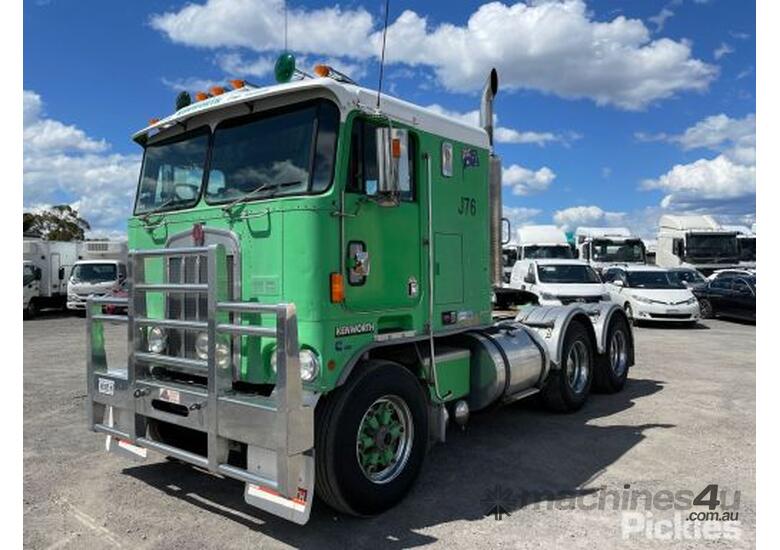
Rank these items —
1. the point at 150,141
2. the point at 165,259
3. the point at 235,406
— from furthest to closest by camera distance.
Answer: the point at 150,141 < the point at 165,259 < the point at 235,406

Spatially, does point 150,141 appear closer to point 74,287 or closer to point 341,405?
point 341,405

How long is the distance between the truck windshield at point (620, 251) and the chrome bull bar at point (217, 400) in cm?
2196

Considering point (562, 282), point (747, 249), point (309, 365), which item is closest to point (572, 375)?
point (309, 365)

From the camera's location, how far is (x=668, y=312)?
17.4 m

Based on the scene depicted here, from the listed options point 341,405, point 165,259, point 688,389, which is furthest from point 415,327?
point 688,389

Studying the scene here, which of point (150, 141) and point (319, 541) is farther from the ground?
point (150, 141)

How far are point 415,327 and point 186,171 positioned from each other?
237 cm

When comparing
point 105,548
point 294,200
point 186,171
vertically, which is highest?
point 186,171

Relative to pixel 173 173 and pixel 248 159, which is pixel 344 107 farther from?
pixel 173 173

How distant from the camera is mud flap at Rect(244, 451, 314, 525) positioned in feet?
13.0

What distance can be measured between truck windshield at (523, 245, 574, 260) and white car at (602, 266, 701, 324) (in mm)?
3035

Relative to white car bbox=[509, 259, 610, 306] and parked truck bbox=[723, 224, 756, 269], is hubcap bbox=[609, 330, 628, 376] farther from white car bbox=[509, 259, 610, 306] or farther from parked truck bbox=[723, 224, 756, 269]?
parked truck bbox=[723, 224, 756, 269]

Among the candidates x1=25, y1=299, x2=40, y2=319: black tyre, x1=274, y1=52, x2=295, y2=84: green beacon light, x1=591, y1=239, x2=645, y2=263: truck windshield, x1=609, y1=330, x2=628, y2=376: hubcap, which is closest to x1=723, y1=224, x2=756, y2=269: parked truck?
x1=591, y1=239, x2=645, y2=263: truck windshield

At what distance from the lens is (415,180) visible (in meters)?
5.31
